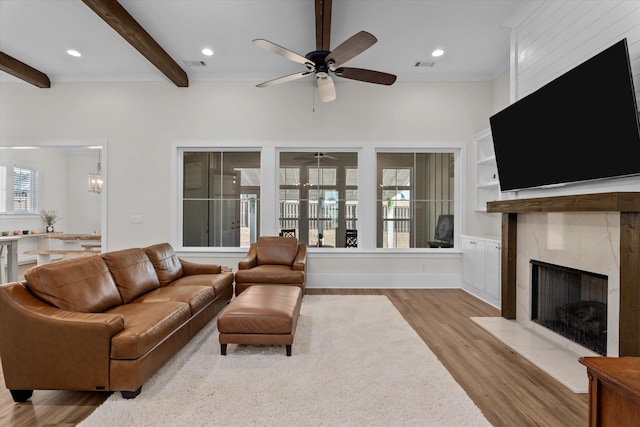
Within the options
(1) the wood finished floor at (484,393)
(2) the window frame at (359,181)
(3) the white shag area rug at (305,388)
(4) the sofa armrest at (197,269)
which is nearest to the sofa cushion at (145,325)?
(3) the white shag area rug at (305,388)

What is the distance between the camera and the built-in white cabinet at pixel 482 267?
169 inches

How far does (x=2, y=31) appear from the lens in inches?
155

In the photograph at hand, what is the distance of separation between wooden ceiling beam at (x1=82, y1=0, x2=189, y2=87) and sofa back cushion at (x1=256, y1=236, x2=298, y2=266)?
2.75 metres

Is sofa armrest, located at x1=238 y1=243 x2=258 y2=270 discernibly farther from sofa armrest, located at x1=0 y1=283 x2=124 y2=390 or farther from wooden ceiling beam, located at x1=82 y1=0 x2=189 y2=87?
wooden ceiling beam, located at x1=82 y1=0 x2=189 y2=87

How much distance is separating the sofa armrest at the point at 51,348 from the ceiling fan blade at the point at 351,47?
2.69 metres

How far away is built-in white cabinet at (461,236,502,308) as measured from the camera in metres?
4.28

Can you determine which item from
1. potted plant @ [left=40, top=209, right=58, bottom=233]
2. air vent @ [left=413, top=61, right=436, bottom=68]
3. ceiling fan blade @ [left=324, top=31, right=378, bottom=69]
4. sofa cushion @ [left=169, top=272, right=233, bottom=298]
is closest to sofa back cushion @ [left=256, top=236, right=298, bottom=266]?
sofa cushion @ [left=169, top=272, right=233, bottom=298]

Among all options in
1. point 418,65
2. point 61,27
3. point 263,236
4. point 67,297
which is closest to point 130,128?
point 61,27

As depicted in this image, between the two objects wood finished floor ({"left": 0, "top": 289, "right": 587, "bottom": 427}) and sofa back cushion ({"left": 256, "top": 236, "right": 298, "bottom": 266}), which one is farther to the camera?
sofa back cushion ({"left": 256, "top": 236, "right": 298, "bottom": 266})

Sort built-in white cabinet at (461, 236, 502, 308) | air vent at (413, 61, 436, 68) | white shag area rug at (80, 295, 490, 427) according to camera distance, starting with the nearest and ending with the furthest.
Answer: white shag area rug at (80, 295, 490, 427)
built-in white cabinet at (461, 236, 502, 308)
air vent at (413, 61, 436, 68)

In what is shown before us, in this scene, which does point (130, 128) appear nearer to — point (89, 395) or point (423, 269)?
point (89, 395)

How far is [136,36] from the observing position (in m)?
3.77

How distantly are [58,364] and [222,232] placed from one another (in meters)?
3.52

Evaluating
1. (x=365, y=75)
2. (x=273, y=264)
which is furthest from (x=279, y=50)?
(x=273, y=264)
